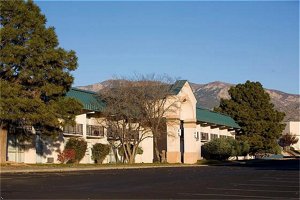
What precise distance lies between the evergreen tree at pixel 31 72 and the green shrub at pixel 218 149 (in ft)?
109

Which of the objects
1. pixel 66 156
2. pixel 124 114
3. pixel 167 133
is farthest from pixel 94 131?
pixel 167 133

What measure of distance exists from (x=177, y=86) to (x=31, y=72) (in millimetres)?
26729

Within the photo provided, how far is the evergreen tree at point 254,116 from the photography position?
86.9 m

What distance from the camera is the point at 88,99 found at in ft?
165

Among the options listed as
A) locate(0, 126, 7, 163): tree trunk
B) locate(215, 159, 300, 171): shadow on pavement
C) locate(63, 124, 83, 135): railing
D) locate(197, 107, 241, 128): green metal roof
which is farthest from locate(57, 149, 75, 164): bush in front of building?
locate(197, 107, 241, 128): green metal roof

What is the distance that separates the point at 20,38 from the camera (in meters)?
35.3

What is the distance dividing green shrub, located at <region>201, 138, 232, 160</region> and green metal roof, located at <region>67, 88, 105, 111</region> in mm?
21118

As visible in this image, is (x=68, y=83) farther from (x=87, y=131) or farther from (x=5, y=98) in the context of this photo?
(x=87, y=131)

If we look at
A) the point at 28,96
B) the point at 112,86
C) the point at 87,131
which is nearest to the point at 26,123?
the point at 28,96

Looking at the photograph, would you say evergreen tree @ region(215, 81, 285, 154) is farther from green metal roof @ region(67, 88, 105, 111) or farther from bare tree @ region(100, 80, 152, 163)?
green metal roof @ region(67, 88, 105, 111)

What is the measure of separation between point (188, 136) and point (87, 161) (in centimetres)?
1656

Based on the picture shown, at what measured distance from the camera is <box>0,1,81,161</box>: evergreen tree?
3378 centimetres

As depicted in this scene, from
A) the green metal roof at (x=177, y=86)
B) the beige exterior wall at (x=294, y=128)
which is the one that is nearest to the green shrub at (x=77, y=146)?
the green metal roof at (x=177, y=86)

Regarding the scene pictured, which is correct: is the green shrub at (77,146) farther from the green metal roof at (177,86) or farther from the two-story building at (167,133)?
the green metal roof at (177,86)
